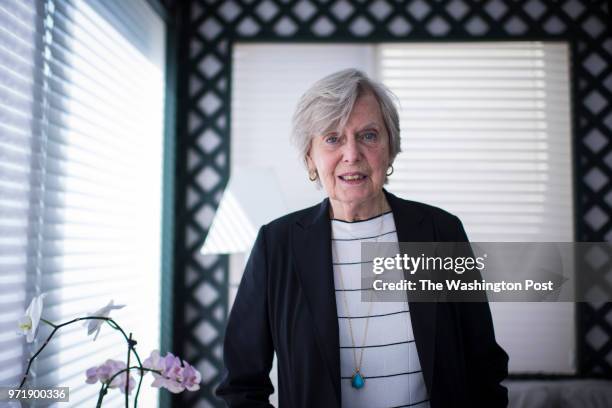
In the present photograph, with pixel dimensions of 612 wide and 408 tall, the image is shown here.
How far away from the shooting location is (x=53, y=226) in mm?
1032

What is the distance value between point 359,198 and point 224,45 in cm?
134

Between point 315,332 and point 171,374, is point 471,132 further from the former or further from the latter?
point 171,374

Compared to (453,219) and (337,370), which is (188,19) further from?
(337,370)

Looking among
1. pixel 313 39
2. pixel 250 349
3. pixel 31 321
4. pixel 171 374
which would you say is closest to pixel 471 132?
pixel 313 39

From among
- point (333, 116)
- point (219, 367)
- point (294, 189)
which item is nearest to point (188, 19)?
point (294, 189)

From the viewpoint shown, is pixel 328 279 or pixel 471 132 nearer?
pixel 328 279

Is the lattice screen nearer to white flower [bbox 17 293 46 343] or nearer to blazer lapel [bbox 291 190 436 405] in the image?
blazer lapel [bbox 291 190 436 405]

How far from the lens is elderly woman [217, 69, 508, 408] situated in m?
0.75

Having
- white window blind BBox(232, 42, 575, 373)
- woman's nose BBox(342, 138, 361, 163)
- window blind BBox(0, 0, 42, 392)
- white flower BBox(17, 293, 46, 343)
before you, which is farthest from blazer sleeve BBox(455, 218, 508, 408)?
white window blind BBox(232, 42, 575, 373)

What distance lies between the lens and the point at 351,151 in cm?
81

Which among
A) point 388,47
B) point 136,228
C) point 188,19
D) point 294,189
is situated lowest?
point 136,228

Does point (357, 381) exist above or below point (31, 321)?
below

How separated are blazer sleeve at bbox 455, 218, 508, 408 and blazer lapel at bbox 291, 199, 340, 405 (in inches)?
9.9

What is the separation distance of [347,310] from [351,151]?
302 millimetres
